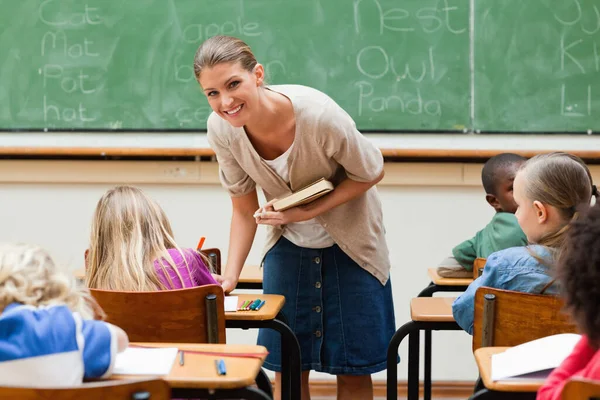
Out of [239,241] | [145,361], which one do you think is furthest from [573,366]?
[239,241]

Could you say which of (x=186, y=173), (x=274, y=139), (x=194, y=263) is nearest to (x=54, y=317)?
(x=194, y=263)

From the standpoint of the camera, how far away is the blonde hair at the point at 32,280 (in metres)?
1.50

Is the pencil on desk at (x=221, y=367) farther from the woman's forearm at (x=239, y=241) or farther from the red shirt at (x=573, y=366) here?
the woman's forearm at (x=239, y=241)

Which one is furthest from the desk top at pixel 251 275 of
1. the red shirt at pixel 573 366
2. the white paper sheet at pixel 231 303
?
the red shirt at pixel 573 366

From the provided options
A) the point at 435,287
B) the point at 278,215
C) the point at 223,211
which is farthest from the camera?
the point at 223,211

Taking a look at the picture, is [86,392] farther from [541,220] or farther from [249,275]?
[249,275]

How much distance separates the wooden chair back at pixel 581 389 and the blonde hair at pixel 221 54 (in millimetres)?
1423

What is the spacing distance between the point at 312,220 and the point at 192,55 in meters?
1.45

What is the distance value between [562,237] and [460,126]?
176cm

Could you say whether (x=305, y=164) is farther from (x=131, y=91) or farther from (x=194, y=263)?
(x=131, y=91)

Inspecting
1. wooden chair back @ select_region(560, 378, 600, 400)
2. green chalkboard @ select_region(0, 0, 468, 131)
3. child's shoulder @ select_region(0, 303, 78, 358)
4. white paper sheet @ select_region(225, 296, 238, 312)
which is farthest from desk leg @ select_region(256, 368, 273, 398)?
green chalkboard @ select_region(0, 0, 468, 131)

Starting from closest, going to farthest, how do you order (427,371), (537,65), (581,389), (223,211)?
(581,389) → (427,371) → (537,65) → (223,211)

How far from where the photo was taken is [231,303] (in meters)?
2.42

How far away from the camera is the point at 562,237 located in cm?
207
